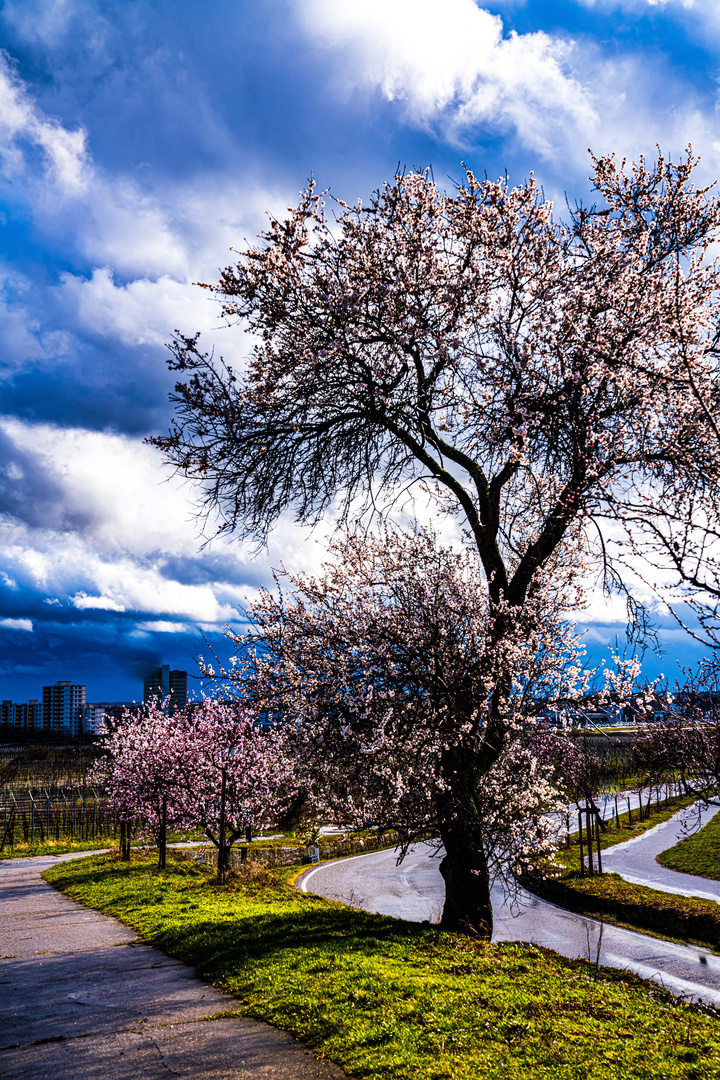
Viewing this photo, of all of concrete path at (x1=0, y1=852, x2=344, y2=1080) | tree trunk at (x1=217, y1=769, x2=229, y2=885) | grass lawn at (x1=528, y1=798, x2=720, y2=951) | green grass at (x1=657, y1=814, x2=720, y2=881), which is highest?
concrete path at (x1=0, y1=852, x2=344, y2=1080)

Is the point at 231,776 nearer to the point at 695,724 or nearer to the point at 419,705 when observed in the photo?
the point at 419,705

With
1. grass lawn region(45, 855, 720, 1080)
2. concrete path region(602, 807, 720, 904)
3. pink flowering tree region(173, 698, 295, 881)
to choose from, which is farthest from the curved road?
pink flowering tree region(173, 698, 295, 881)

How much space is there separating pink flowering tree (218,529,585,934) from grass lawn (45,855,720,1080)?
162 centimetres

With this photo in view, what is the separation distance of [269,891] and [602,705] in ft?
31.3

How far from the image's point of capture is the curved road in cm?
1410

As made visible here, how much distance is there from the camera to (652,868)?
89.7 ft

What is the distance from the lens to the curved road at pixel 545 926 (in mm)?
14102

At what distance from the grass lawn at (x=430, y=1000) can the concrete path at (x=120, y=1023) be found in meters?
0.31

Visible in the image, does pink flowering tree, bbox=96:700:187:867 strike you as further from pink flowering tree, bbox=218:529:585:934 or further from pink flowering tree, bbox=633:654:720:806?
pink flowering tree, bbox=633:654:720:806

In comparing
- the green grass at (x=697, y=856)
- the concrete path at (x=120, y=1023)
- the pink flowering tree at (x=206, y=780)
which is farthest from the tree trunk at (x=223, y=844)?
the green grass at (x=697, y=856)

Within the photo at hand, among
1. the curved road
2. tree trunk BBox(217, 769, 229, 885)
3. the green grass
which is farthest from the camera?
the green grass

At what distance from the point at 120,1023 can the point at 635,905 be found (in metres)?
17.8

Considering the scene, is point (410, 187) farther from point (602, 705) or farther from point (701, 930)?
point (701, 930)

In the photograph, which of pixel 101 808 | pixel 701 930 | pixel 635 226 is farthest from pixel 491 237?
pixel 101 808
